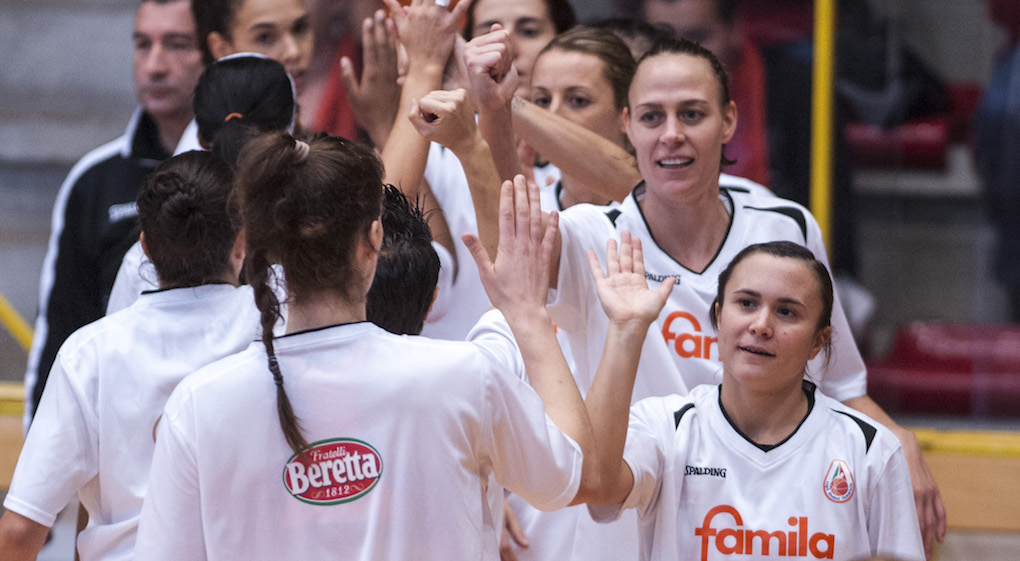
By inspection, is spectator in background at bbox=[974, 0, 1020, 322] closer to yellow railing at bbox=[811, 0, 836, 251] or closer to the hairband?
yellow railing at bbox=[811, 0, 836, 251]

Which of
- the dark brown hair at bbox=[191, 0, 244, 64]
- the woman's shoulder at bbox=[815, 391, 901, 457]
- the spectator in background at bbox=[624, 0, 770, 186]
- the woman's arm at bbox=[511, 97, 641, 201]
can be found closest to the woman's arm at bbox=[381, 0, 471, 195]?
the woman's arm at bbox=[511, 97, 641, 201]

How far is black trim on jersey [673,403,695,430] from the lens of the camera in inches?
81.5

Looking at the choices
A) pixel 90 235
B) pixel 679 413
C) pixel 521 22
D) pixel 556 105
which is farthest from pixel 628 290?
pixel 90 235

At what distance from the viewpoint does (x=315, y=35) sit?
4684 mm

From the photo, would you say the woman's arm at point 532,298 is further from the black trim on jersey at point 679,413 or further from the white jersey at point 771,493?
the black trim on jersey at point 679,413

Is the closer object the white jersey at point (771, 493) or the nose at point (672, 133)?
the white jersey at point (771, 493)

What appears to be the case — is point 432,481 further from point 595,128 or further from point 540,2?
point 540,2

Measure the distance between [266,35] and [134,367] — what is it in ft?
5.92

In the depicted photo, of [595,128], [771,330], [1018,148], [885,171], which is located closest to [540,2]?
[595,128]

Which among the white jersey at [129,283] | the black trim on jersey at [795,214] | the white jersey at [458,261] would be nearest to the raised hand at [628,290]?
the black trim on jersey at [795,214]

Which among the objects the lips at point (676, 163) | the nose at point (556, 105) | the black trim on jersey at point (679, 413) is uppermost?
the nose at point (556, 105)

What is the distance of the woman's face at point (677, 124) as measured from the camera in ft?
7.83

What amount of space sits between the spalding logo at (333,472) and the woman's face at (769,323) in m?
0.81

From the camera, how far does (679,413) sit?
82.4 inches
